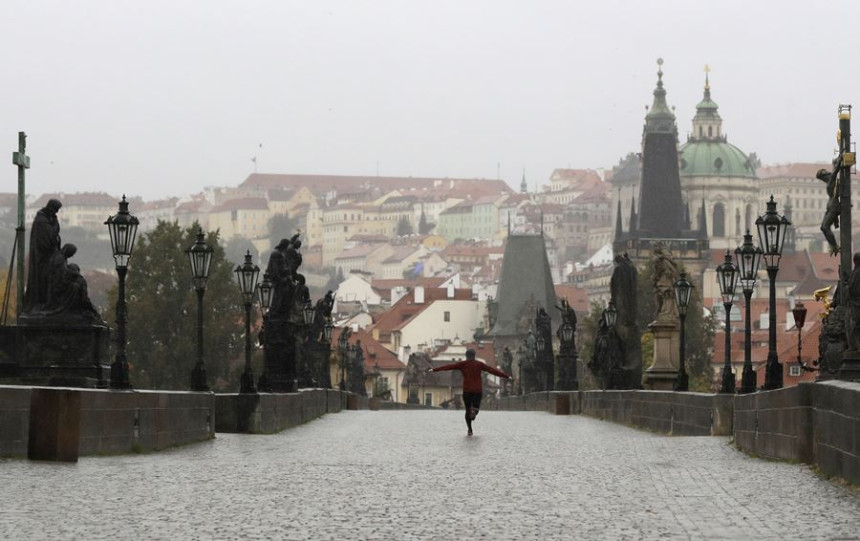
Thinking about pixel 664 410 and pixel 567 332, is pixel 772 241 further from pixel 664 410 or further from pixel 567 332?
pixel 567 332

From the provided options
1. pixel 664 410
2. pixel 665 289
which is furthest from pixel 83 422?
pixel 665 289

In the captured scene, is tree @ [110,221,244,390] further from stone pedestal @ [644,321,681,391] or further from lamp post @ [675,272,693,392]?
lamp post @ [675,272,693,392]

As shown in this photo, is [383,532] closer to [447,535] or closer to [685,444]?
[447,535]

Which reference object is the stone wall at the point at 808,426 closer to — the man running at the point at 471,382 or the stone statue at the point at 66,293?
the man running at the point at 471,382

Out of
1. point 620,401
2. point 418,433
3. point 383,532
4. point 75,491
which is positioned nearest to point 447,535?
point 383,532

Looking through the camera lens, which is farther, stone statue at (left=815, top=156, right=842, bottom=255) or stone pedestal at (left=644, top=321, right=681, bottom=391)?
stone pedestal at (left=644, top=321, right=681, bottom=391)

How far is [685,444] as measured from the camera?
2594 cm

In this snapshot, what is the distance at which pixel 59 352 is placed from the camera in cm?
2812

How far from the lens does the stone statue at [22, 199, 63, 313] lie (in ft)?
92.3

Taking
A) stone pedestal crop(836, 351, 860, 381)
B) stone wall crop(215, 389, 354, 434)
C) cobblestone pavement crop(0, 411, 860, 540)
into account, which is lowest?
cobblestone pavement crop(0, 411, 860, 540)

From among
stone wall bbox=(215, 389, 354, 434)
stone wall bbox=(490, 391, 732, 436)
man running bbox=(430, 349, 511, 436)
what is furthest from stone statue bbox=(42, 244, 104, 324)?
stone wall bbox=(490, 391, 732, 436)

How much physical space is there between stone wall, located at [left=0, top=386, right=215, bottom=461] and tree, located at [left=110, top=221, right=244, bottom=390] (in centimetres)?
6990

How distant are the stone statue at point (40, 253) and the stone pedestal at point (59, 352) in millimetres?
431

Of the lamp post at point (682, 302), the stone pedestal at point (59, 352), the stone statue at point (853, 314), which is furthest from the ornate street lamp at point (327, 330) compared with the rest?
the stone statue at point (853, 314)
